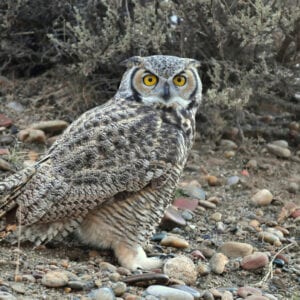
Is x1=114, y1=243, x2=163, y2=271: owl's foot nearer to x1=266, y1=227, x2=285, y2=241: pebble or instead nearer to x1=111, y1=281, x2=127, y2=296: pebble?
x1=111, y1=281, x2=127, y2=296: pebble

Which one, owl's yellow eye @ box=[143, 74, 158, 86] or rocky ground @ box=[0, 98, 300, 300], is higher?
owl's yellow eye @ box=[143, 74, 158, 86]

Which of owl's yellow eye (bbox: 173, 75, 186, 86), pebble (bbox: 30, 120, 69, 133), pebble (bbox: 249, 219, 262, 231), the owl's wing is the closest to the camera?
the owl's wing

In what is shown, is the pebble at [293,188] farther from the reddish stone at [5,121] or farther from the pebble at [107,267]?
the reddish stone at [5,121]

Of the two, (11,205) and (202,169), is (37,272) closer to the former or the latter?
(11,205)

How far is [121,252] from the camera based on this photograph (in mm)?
4133

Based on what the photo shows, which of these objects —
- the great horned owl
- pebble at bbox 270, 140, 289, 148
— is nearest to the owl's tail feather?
the great horned owl

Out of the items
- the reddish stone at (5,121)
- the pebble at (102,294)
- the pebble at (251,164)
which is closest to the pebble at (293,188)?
the pebble at (251,164)

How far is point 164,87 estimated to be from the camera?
4.30 m

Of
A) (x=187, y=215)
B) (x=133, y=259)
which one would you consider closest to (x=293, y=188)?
(x=187, y=215)

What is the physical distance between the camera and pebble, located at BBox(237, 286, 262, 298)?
379 cm

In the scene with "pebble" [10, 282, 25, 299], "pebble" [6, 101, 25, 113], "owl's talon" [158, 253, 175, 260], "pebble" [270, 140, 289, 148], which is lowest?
"owl's talon" [158, 253, 175, 260]

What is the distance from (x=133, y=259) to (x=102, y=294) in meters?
0.80

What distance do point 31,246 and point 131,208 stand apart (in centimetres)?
60

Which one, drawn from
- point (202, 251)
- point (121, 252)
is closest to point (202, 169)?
point (202, 251)
